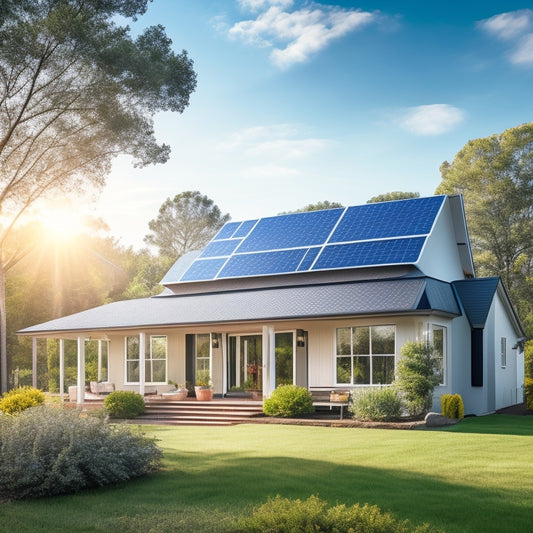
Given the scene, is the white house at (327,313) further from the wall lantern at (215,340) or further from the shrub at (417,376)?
the shrub at (417,376)

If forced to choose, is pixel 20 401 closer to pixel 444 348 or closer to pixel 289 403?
pixel 289 403

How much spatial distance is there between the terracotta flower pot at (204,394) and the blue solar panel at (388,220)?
6.16 meters

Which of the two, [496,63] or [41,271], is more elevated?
[496,63]

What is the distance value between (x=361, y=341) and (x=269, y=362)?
8.72 feet

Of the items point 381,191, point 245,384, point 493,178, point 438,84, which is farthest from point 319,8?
point 381,191

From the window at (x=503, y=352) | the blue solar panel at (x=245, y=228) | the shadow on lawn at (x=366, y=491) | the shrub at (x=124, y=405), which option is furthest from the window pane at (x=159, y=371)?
the shadow on lawn at (x=366, y=491)

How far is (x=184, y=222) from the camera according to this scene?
57.9 metres

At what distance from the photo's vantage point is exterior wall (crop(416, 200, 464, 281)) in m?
20.6

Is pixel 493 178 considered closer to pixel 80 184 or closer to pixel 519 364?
pixel 519 364

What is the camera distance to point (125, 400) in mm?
19781

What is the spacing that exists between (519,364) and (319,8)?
14671 mm

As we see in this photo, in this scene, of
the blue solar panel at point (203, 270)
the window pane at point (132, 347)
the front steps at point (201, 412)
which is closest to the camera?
the front steps at point (201, 412)

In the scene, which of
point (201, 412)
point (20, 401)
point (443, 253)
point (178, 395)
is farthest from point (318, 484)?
point (443, 253)

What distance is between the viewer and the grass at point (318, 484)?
7.49m
